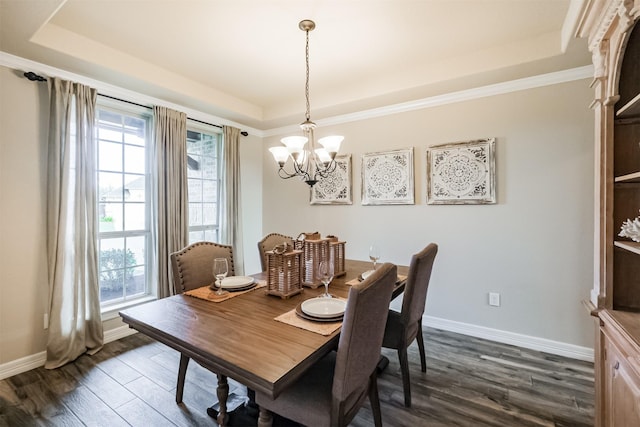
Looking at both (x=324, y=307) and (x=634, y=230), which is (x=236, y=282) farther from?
(x=634, y=230)

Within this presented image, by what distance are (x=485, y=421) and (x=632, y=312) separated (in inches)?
39.1

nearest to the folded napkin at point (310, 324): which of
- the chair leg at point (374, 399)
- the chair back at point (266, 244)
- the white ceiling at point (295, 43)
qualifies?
the chair leg at point (374, 399)

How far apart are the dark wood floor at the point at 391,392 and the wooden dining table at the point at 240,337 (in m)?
0.66

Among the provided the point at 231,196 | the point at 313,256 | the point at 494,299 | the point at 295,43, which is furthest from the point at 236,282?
the point at 494,299

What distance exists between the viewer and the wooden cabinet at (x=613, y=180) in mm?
1479

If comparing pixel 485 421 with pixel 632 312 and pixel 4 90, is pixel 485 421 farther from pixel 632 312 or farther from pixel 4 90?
pixel 4 90

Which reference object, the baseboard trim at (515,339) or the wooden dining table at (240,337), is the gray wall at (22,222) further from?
the baseboard trim at (515,339)

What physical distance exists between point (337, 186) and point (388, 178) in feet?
2.22

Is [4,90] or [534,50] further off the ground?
[534,50]

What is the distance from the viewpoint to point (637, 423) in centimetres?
114

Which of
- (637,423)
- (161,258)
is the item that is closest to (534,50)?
(637,423)

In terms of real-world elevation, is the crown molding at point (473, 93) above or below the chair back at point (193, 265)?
above

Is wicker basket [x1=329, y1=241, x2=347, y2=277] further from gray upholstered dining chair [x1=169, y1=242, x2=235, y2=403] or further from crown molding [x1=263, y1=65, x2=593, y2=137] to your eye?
crown molding [x1=263, y1=65, x2=593, y2=137]

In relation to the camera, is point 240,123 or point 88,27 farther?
point 240,123
